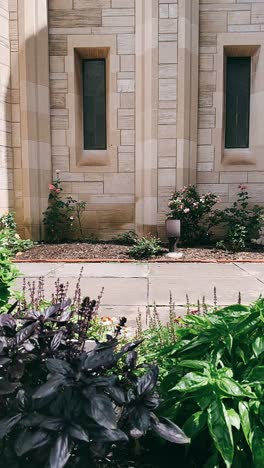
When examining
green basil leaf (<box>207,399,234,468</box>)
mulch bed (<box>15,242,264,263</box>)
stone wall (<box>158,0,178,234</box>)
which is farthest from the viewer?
stone wall (<box>158,0,178,234</box>)

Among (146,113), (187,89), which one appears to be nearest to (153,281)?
(146,113)

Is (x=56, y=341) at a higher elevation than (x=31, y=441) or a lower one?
higher

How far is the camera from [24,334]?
130 centimetres

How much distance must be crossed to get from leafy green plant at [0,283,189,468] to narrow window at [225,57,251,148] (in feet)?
25.7

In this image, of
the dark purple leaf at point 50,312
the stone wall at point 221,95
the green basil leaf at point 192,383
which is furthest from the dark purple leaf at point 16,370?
the stone wall at point 221,95

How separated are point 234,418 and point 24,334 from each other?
29.6 inches

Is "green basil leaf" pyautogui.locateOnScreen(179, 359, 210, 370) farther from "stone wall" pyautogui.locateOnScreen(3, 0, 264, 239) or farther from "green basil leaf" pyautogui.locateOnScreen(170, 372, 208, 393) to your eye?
"stone wall" pyautogui.locateOnScreen(3, 0, 264, 239)

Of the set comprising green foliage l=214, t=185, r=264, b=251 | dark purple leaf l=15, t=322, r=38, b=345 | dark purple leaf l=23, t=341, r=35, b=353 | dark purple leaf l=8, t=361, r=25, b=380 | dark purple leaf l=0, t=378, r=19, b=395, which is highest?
dark purple leaf l=15, t=322, r=38, b=345

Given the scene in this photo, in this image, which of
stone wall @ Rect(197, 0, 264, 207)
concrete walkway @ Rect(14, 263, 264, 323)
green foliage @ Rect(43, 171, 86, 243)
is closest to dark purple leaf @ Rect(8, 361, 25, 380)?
concrete walkway @ Rect(14, 263, 264, 323)

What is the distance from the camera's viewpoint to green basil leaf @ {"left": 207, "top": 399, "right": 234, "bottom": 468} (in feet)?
3.66

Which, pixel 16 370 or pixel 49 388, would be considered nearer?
pixel 49 388

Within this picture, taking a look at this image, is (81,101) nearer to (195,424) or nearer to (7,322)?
(7,322)

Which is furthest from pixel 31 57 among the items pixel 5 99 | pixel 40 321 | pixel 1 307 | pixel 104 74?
pixel 40 321

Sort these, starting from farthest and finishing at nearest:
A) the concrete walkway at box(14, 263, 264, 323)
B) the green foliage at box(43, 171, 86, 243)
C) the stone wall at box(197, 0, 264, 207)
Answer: the green foliage at box(43, 171, 86, 243) < the stone wall at box(197, 0, 264, 207) < the concrete walkway at box(14, 263, 264, 323)
